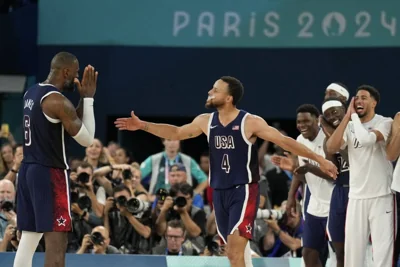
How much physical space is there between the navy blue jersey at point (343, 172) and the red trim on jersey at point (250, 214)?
129 cm

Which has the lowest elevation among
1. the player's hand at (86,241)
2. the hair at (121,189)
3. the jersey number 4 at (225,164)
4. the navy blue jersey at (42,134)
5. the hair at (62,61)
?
the player's hand at (86,241)

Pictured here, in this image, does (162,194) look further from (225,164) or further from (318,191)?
(225,164)

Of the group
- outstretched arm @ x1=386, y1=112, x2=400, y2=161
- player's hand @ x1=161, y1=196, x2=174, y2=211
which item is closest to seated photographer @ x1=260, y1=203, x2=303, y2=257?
player's hand @ x1=161, y1=196, x2=174, y2=211

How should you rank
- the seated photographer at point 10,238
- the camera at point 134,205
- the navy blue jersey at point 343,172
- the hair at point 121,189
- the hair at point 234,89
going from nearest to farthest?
the hair at point 234,89 < the navy blue jersey at point 343,172 < the seated photographer at point 10,238 < the camera at point 134,205 < the hair at point 121,189

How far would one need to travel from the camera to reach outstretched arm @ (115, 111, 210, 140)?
9625mm

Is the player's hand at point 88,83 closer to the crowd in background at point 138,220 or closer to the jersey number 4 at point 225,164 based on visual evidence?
the jersey number 4 at point 225,164

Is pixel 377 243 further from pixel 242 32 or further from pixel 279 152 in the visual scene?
pixel 242 32

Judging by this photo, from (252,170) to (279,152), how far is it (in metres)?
5.85

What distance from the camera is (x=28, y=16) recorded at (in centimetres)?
1708

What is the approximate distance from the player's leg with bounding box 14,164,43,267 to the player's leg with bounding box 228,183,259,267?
1.67 m

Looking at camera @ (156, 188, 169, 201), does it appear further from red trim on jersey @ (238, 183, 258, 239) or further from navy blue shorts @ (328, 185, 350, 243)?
red trim on jersey @ (238, 183, 258, 239)

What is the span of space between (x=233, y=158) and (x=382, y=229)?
1.58 metres

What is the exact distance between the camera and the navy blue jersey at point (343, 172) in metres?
10.2

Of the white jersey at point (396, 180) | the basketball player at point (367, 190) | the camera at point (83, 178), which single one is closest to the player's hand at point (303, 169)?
the basketball player at point (367, 190)
